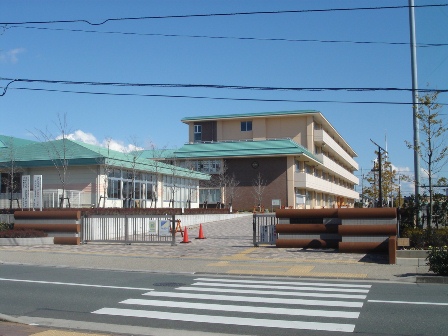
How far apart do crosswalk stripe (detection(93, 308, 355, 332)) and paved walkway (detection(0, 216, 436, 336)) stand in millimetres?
6057

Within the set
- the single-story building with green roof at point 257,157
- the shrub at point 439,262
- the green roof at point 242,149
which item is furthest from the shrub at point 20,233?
the green roof at point 242,149

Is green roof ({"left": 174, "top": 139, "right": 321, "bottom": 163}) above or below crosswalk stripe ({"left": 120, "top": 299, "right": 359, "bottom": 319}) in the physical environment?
above

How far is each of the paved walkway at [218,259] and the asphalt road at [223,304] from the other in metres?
1.16

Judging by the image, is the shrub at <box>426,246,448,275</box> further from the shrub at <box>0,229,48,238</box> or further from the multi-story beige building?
the multi-story beige building

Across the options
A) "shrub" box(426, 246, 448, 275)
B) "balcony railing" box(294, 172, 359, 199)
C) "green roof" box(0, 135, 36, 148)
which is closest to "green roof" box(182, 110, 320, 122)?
"balcony railing" box(294, 172, 359, 199)

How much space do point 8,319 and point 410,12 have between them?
18.6m

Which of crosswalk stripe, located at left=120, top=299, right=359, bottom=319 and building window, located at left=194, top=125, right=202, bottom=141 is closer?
crosswalk stripe, located at left=120, top=299, right=359, bottom=319

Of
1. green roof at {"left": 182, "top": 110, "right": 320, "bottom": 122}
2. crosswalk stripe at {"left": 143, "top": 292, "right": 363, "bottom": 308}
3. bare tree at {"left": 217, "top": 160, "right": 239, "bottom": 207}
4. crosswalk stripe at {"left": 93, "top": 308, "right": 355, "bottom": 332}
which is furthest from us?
green roof at {"left": 182, "top": 110, "right": 320, "bottom": 122}

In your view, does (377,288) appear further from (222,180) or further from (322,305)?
(222,180)

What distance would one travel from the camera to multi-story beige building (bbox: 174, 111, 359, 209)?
199ft

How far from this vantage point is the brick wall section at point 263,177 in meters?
60.9

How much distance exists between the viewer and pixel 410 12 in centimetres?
2134

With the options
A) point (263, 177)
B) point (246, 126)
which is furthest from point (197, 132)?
point (263, 177)

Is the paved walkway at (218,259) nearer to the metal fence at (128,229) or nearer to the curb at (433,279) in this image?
the curb at (433,279)
